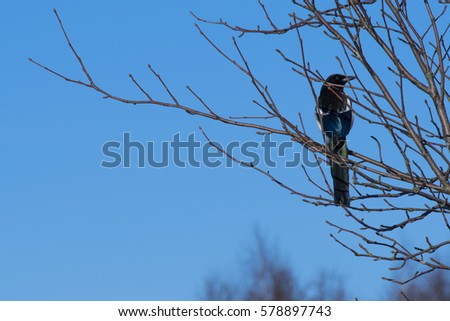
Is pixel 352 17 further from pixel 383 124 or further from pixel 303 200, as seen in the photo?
pixel 303 200

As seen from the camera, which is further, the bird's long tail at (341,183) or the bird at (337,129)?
the bird at (337,129)

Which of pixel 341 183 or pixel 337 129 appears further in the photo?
pixel 337 129

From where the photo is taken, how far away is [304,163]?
15.8 ft

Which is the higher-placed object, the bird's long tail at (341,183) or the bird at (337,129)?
the bird at (337,129)

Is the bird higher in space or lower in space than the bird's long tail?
higher

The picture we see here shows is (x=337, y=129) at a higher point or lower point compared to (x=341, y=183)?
higher

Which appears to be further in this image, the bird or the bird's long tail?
the bird
